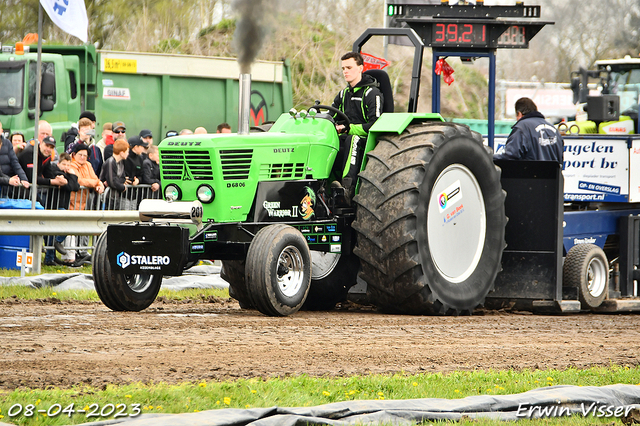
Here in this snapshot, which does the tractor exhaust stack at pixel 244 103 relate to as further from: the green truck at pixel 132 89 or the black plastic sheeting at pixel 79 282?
the green truck at pixel 132 89

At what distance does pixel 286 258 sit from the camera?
7980 millimetres

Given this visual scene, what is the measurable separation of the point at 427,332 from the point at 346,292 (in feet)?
7.09

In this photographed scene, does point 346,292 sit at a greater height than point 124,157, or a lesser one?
lesser

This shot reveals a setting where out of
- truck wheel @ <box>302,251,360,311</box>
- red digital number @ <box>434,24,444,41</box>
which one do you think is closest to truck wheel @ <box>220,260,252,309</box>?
truck wheel @ <box>302,251,360,311</box>

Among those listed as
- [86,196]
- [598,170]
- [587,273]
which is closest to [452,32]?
[587,273]

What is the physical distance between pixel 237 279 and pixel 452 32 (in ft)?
10.9

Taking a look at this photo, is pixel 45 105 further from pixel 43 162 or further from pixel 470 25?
pixel 470 25

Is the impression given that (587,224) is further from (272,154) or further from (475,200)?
(272,154)

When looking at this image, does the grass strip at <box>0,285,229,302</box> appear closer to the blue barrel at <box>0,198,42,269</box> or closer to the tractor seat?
the blue barrel at <box>0,198,42,269</box>

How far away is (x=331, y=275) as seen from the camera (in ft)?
30.3

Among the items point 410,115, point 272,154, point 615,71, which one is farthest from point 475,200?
point 615,71

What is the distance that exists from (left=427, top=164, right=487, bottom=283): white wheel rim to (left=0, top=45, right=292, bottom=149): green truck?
10.1 m

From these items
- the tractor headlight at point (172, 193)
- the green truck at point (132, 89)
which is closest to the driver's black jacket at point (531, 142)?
the tractor headlight at point (172, 193)

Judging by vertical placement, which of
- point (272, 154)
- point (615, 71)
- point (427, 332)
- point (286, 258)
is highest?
point (615, 71)
